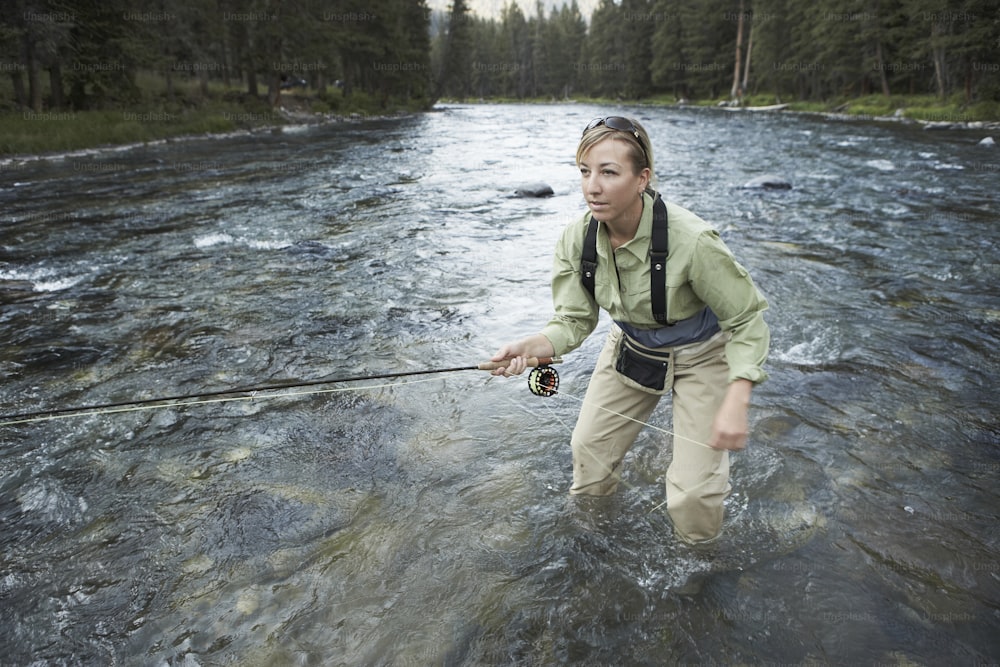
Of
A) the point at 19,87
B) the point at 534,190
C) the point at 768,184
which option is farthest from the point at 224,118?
the point at 768,184

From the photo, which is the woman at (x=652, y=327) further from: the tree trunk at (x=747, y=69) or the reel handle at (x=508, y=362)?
the tree trunk at (x=747, y=69)

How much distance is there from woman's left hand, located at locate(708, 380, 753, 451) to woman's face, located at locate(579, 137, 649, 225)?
0.96 m

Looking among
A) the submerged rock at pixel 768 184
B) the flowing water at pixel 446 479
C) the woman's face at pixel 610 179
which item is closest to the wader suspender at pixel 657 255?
the woman's face at pixel 610 179

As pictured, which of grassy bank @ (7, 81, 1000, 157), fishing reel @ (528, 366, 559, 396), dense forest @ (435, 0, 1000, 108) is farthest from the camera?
dense forest @ (435, 0, 1000, 108)

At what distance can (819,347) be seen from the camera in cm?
647

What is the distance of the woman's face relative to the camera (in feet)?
8.93

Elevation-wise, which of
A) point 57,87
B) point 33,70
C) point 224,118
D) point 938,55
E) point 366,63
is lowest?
point 224,118

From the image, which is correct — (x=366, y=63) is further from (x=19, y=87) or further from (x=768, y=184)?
(x=768, y=184)

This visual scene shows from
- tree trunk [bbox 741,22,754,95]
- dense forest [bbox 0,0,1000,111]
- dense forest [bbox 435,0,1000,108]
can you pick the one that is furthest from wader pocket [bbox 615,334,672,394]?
tree trunk [bbox 741,22,754,95]

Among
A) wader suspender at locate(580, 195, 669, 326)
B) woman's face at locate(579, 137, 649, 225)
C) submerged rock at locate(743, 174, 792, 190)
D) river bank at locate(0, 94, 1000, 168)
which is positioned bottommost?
submerged rock at locate(743, 174, 792, 190)

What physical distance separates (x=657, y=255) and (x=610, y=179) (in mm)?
412

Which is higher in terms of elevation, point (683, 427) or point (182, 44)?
point (182, 44)

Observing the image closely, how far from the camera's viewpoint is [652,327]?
314cm

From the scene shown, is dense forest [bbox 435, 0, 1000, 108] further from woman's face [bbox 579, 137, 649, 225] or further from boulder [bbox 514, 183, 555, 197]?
woman's face [bbox 579, 137, 649, 225]
